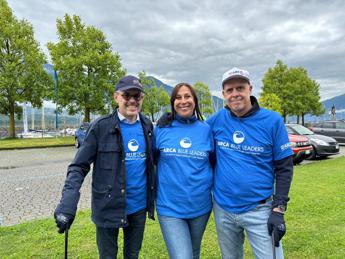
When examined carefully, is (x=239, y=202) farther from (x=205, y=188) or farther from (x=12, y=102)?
(x=12, y=102)

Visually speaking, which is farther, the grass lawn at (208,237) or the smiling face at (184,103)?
the grass lawn at (208,237)

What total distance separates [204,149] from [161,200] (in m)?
0.56

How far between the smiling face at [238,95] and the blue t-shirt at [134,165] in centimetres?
80

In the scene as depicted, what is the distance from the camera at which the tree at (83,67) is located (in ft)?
88.8

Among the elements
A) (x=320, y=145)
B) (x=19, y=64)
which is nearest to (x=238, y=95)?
(x=320, y=145)

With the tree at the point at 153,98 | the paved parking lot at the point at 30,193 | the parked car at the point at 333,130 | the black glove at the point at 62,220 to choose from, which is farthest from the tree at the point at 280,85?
the black glove at the point at 62,220

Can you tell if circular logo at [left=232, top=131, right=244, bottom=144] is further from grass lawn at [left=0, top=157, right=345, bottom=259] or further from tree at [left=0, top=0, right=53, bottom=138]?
tree at [left=0, top=0, right=53, bottom=138]

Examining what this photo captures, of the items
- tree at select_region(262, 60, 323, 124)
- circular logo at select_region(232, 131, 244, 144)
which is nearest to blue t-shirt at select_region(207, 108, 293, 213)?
circular logo at select_region(232, 131, 244, 144)

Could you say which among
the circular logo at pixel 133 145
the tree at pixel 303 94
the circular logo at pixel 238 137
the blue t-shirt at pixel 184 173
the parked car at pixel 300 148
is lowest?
the parked car at pixel 300 148

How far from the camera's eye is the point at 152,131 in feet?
9.45

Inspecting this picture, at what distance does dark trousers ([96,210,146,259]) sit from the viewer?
2.71 m

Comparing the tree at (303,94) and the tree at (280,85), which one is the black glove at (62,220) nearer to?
the tree at (280,85)

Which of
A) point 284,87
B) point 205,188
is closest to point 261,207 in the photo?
point 205,188

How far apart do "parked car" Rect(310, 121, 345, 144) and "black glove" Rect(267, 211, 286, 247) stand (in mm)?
19452
